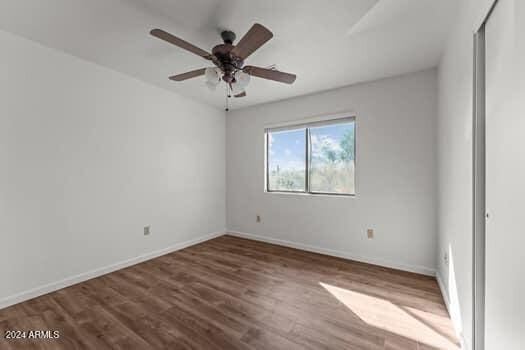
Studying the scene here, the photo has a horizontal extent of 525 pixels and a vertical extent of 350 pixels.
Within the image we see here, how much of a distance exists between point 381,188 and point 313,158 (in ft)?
3.55

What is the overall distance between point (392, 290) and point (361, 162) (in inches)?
60.7

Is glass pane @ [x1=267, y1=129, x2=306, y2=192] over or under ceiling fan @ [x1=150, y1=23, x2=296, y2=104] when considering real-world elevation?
under

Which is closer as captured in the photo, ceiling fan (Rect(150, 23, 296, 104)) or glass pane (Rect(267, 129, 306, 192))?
ceiling fan (Rect(150, 23, 296, 104))

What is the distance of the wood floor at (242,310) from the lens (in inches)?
62.6

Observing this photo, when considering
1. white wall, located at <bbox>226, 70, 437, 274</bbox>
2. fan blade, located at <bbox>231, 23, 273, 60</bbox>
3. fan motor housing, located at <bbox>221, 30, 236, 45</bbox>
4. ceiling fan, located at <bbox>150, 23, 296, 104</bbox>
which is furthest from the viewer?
white wall, located at <bbox>226, 70, 437, 274</bbox>

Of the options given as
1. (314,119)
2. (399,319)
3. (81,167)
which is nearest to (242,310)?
(399,319)

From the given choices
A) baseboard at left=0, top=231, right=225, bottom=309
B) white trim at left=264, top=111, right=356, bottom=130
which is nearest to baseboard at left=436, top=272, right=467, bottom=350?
white trim at left=264, top=111, right=356, bottom=130

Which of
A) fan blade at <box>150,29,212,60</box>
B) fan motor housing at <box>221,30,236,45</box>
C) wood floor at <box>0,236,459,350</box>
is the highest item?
fan motor housing at <box>221,30,236,45</box>

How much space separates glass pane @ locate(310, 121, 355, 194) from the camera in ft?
10.5

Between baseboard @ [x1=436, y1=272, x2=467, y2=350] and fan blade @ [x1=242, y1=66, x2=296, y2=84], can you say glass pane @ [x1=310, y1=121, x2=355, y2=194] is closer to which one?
baseboard @ [x1=436, y1=272, x2=467, y2=350]

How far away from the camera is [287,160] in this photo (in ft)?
12.6

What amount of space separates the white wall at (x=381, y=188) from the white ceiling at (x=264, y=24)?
36cm

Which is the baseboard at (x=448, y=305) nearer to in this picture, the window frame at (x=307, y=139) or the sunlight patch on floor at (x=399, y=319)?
the sunlight patch on floor at (x=399, y=319)

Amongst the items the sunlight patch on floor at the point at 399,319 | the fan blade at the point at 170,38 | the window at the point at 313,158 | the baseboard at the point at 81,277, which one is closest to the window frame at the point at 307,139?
the window at the point at 313,158
